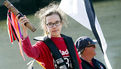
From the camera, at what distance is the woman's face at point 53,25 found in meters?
2.51

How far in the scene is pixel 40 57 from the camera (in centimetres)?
249

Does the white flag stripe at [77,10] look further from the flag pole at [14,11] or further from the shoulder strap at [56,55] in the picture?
the flag pole at [14,11]

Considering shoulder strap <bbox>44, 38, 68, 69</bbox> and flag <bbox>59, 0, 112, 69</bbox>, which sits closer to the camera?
shoulder strap <bbox>44, 38, 68, 69</bbox>

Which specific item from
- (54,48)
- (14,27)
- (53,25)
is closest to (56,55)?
(54,48)

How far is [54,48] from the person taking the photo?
2.52 meters

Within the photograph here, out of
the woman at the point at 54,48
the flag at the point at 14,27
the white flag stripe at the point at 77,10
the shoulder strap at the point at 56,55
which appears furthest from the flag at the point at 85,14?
the flag at the point at 14,27

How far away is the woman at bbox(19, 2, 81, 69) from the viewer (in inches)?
98.6

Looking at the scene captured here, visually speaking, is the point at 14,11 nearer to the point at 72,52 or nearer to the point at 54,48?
the point at 54,48

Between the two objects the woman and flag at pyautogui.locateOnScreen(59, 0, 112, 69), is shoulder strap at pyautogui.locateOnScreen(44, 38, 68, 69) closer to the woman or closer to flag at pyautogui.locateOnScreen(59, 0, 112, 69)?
the woman

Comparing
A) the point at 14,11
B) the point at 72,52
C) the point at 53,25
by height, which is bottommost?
the point at 72,52

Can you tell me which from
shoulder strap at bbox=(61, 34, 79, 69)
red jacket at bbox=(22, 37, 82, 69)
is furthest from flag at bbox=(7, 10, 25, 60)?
shoulder strap at bbox=(61, 34, 79, 69)

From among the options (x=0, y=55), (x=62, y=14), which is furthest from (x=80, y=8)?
(x=0, y=55)

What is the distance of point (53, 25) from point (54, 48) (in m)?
0.16

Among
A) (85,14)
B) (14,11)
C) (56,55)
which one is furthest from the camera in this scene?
(85,14)
